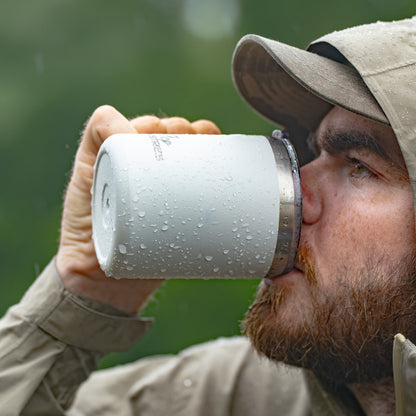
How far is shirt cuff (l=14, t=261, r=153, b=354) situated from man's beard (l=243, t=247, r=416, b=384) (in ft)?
1.40

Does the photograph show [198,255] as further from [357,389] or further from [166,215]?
[357,389]

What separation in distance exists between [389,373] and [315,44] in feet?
2.62

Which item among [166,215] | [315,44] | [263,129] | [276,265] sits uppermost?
[315,44]

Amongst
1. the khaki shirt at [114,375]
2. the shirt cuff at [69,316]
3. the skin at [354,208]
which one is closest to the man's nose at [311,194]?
the skin at [354,208]

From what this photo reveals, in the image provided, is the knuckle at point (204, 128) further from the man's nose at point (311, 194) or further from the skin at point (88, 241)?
the man's nose at point (311, 194)

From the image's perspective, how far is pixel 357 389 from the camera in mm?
1866

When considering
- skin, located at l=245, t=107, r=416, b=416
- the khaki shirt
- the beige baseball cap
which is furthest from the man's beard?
Result: the beige baseball cap

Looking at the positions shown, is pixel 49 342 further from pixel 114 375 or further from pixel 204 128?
pixel 204 128

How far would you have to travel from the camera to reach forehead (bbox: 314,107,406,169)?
5.19ft

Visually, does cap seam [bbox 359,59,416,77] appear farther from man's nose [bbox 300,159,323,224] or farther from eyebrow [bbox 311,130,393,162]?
man's nose [bbox 300,159,323,224]

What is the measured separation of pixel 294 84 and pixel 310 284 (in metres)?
0.58

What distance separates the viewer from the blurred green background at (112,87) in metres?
7.44

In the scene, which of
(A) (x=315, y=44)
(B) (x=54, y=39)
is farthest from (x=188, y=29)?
(A) (x=315, y=44)

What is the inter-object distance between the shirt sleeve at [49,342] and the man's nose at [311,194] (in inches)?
25.5
